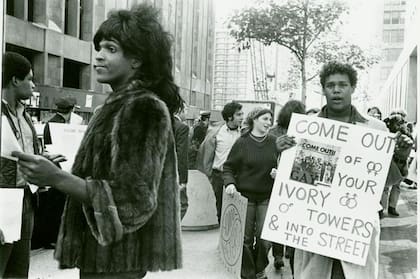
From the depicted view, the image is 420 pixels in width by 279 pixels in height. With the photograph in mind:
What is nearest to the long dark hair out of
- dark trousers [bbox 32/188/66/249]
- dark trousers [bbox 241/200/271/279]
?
dark trousers [bbox 241/200/271/279]

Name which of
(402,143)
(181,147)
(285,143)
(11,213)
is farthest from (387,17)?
(181,147)

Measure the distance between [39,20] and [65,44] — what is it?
0.40 meters

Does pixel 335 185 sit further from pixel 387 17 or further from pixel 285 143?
pixel 387 17

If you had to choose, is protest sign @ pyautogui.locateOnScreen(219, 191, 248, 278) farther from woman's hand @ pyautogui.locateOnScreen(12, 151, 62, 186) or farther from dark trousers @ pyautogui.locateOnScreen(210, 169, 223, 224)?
woman's hand @ pyautogui.locateOnScreen(12, 151, 62, 186)

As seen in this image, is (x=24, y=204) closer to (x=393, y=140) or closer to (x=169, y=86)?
(x=169, y=86)

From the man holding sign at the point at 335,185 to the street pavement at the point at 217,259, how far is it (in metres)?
1.38

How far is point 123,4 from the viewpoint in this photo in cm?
327

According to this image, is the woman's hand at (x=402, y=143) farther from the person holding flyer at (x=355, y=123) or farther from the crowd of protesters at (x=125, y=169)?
the crowd of protesters at (x=125, y=169)

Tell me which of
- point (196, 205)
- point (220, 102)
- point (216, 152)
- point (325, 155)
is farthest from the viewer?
point (196, 205)

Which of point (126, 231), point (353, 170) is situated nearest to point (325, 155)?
point (353, 170)

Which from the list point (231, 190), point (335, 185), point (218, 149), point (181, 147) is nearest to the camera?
point (335, 185)

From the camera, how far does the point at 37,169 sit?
153cm

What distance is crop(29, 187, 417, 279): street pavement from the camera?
4090 millimetres

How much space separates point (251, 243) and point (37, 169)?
3.06 metres
